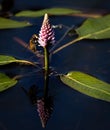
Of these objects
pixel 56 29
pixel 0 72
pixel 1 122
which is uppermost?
pixel 56 29

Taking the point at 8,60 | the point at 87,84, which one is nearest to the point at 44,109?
the point at 87,84

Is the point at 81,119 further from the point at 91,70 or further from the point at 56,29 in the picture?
the point at 56,29

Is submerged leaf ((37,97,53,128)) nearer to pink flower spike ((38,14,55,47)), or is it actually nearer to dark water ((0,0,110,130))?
dark water ((0,0,110,130))

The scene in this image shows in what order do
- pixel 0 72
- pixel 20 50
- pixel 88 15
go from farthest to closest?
pixel 88 15 → pixel 20 50 → pixel 0 72

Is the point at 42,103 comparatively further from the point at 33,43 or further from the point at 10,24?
the point at 10,24

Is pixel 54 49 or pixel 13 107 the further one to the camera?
pixel 54 49

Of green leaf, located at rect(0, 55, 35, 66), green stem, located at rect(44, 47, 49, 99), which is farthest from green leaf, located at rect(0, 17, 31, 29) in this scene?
green stem, located at rect(44, 47, 49, 99)

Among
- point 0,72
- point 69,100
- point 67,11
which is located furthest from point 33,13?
point 69,100
